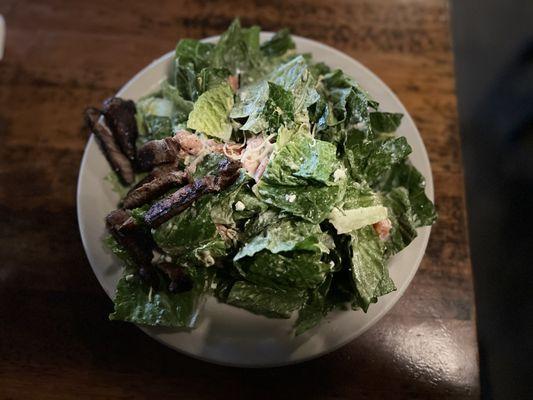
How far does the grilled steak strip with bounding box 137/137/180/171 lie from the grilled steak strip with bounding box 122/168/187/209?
72 millimetres

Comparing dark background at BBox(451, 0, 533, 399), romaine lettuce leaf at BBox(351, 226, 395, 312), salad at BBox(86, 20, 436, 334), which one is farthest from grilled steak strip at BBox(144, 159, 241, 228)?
dark background at BBox(451, 0, 533, 399)

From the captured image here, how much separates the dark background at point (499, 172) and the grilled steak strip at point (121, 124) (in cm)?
184

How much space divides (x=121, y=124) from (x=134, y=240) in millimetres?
600

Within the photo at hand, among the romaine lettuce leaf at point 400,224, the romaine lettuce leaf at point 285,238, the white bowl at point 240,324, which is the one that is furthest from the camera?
the romaine lettuce leaf at point 400,224

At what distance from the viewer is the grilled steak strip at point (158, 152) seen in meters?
2.07

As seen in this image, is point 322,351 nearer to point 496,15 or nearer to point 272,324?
point 272,324

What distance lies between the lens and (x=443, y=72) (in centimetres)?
286

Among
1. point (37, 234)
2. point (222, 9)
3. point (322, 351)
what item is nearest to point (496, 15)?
point (222, 9)

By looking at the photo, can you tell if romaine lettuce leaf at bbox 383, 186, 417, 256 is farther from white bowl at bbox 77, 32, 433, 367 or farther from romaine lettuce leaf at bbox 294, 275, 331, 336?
romaine lettuce leaf at bbox 294, 275, 331, 336

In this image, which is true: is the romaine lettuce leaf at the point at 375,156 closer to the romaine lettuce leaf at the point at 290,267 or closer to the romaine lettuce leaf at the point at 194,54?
the romaine lettuce leaf at the point at 290,267

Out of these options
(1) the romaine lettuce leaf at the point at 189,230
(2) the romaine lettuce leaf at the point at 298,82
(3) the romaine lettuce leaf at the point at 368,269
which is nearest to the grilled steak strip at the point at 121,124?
(1) the romaine lettuce leaf at the point at 189,230

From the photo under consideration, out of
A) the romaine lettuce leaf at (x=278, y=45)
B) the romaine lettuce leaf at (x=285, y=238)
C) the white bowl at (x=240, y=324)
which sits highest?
the romaine lettuce leaf at (x=278, y=45)

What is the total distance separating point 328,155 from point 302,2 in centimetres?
159

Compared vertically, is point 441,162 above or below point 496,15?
below
